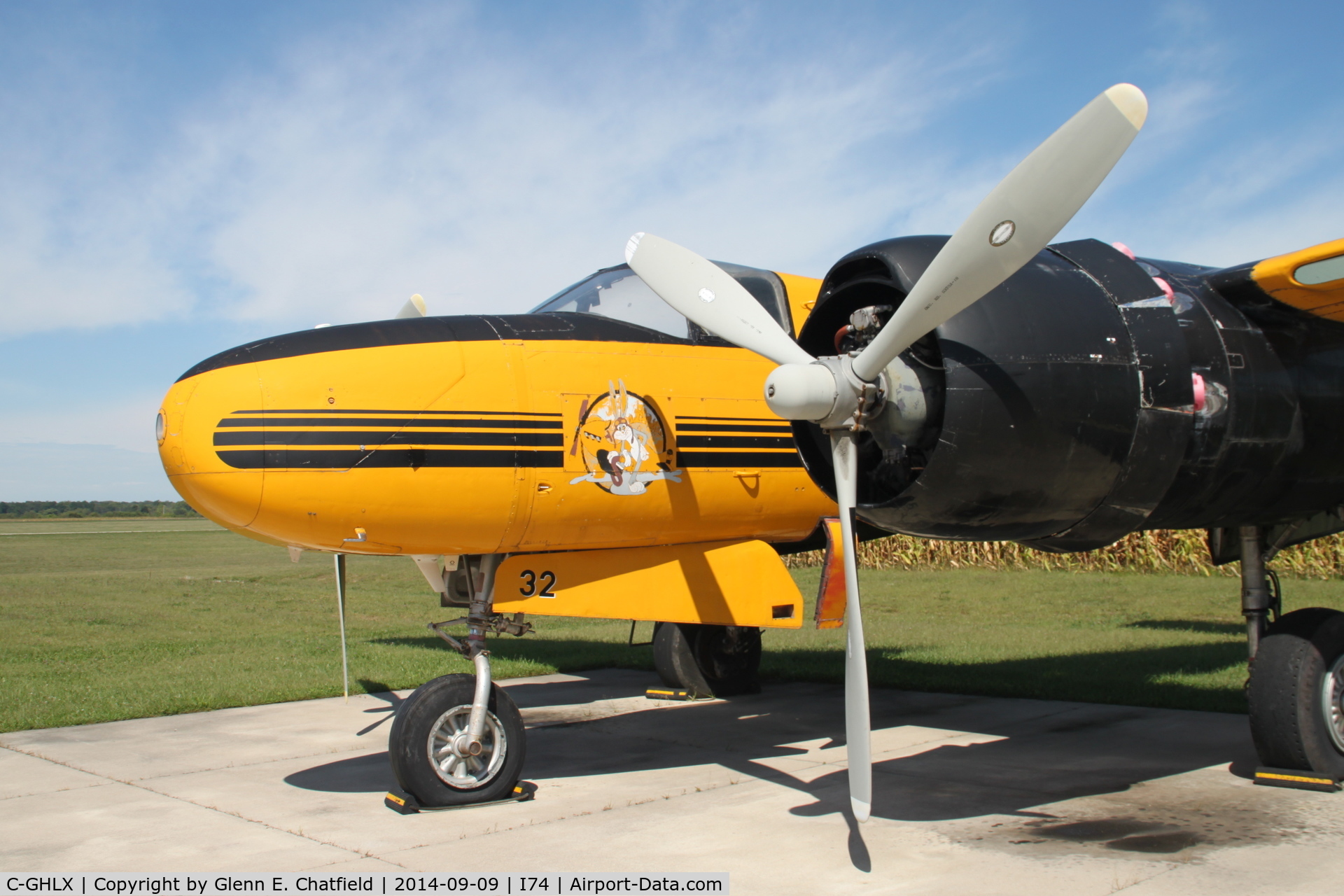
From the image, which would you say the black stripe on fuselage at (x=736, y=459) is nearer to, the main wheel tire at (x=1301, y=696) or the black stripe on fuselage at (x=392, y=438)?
the black stripe on fuselage at (x=392, y=438)

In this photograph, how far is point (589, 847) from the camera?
5527 millimetres

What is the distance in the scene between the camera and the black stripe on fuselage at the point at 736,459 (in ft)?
22.8

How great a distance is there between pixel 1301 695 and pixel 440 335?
5.68m

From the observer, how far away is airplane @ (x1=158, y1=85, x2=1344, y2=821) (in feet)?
17.4

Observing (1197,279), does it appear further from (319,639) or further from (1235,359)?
(319,639)

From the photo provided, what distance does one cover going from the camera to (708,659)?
1051 centimetres

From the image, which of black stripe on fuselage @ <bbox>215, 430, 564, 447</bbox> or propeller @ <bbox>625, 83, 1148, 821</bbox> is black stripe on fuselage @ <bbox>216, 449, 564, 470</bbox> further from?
propeller @ <bbox>625, 83, 1148, 821</bbox>

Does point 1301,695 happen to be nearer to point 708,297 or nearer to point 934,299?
point 934,299

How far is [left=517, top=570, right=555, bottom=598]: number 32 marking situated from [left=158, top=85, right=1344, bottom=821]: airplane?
2 centimetres

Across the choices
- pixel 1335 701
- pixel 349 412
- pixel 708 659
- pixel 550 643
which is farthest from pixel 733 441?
pixel 550 643

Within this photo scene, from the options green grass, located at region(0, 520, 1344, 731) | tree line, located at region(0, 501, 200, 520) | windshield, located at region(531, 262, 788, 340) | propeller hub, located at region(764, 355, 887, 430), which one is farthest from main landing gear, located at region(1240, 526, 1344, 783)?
tree line, located at region(0, 501, 200, 520)

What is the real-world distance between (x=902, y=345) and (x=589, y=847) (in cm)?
304

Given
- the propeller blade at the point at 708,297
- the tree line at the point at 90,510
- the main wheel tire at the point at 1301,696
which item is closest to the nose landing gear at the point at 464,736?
the propeller blade at the point at 708,297

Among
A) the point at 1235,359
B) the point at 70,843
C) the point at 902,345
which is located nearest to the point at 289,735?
the point at 70,843
